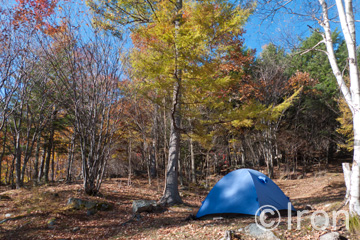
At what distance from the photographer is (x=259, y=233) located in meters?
3.82

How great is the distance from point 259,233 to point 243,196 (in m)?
1.94

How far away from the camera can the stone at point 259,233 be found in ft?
12.1

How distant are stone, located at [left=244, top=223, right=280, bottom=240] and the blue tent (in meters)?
1.35

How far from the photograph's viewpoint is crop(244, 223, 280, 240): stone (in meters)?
3.68

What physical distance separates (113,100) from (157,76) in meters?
3.01

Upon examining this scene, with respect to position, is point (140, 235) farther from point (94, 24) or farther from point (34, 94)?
point (34, 94)

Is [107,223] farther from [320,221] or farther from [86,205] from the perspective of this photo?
[320,221]

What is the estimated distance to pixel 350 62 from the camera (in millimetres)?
4051

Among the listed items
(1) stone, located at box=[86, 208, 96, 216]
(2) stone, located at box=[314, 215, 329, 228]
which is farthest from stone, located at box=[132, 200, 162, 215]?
(2) stone, located at box=[314, 215, 329, 228]

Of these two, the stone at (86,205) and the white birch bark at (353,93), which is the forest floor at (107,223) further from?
the white birch bark at (353,93)

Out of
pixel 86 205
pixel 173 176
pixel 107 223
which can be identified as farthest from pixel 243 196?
pixel 86 205

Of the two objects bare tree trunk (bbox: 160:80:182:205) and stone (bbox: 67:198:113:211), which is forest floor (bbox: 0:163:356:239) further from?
bare tree trunk (bbox: 160:80:182:205)

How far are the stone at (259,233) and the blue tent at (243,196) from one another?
1.35 meters

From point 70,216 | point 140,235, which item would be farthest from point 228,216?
point 70,216
